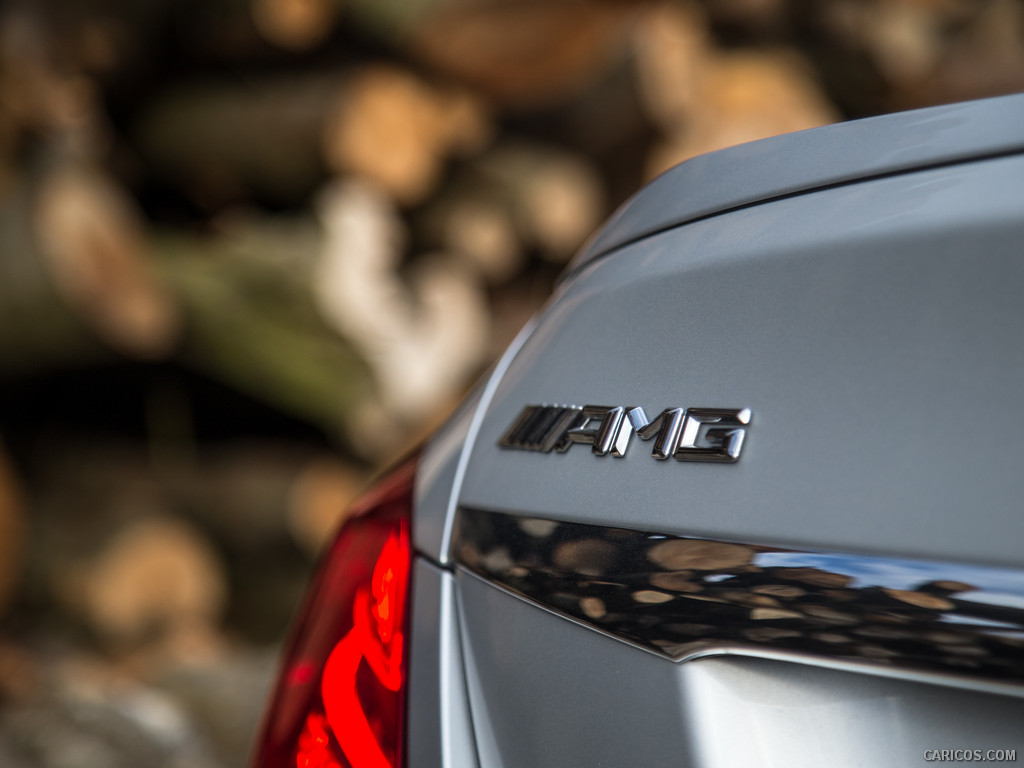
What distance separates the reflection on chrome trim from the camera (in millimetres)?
395

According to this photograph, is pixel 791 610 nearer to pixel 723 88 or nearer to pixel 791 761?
pixel 791 761

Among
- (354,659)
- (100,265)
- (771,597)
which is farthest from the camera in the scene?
(100,265)

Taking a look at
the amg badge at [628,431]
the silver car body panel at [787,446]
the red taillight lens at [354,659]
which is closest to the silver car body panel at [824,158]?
the silver car body panel at [787,446]

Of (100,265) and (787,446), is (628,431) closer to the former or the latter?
(787,446)

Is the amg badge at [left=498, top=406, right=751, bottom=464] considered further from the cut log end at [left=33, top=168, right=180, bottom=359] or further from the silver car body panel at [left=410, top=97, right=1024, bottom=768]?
the cut log end at [left=33, top=168, right=180, bottom=359]

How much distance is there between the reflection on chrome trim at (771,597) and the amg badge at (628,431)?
0.16ft

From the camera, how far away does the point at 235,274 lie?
243cm

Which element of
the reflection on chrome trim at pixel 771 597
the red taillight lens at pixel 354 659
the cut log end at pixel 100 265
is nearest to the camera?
the reflection on chrome trim at pixel 771 597

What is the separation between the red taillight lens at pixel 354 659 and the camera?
629 mm

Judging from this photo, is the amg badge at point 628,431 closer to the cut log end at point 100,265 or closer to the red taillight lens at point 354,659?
the red taillight lens at point 354,659

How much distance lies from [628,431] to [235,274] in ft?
6.86

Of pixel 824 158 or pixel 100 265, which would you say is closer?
pixel 824 158

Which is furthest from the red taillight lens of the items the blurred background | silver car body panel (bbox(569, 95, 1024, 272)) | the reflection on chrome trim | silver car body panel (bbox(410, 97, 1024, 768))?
the blurred background

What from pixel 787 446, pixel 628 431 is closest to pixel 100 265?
pixel 628 431
